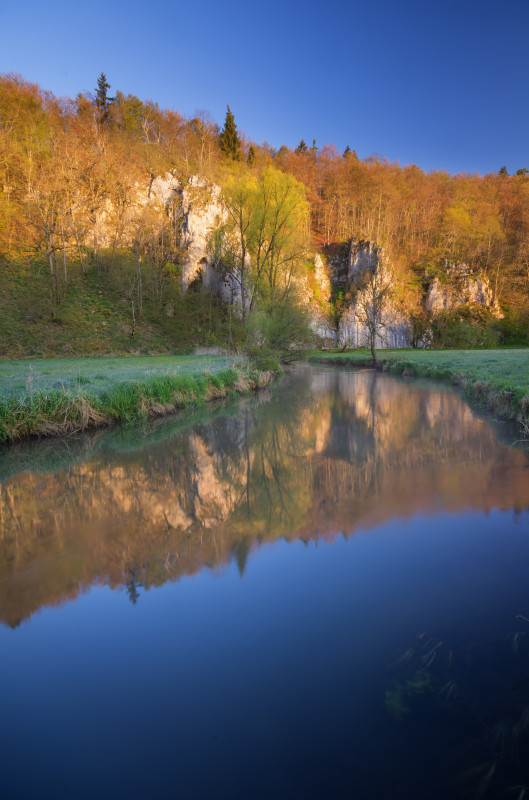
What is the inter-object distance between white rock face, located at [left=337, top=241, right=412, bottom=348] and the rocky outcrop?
17.2 feet

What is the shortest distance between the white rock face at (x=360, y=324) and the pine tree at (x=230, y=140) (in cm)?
1969

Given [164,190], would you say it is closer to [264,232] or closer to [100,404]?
[264,232]

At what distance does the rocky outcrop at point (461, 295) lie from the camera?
5369cm

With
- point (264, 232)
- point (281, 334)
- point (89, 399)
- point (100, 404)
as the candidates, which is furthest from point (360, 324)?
point (89, 399)

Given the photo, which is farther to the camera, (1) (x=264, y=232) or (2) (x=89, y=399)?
(1) (x=264, y=232)

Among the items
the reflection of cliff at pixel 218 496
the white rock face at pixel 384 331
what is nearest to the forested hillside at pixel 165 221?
the white rock face at pixel 384 331

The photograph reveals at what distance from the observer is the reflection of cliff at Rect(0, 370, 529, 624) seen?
402 centimetres

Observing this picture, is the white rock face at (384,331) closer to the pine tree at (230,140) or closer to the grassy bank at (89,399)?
the pine tree at (230,140)

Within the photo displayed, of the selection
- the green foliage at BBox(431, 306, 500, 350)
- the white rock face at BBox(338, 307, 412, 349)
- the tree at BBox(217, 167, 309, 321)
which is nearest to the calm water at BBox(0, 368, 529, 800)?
the tree at BBox(217, 167, 309, 321)

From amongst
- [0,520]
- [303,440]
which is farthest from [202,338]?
[0,520]

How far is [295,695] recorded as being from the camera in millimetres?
2445

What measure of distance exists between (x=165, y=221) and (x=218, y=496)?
3971cm

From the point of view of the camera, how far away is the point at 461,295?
177 feet

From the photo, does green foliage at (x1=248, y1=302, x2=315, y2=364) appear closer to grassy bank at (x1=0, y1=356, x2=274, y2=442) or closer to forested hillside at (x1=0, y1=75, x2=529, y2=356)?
forested hillside at (x1=0, y1=75, x2=529, y2=356)
